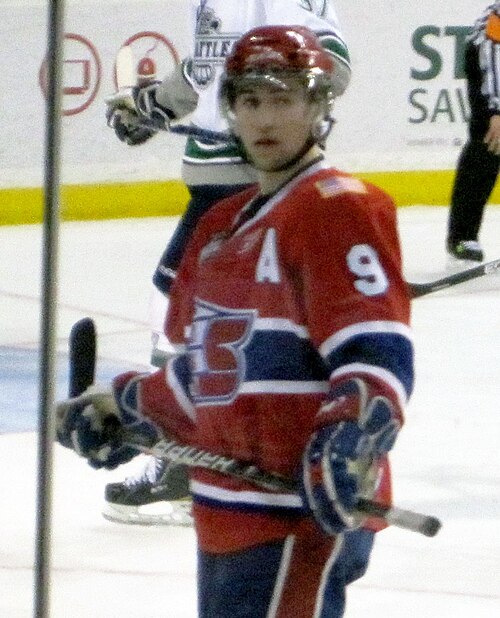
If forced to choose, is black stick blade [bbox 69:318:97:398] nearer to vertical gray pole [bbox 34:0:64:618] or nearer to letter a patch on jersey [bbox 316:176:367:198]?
letter a patch on jersey [bbox 316:176:367:198]

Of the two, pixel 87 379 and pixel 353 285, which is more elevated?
pixel 353 285

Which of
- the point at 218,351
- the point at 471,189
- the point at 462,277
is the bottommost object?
the point at 471,189

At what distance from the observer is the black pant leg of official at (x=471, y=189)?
6.64 meters

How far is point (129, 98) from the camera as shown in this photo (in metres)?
3.34

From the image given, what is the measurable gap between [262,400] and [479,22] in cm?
508

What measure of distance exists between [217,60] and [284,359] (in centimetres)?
171

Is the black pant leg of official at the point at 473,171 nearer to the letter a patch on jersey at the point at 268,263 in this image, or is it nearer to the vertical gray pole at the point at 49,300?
the letter a patch on jersey at the point at 268,263

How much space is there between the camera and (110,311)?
5.72 metres

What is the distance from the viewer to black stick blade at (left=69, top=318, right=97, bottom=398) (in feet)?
5.65

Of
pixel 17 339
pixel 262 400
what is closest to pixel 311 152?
pixel 262 400

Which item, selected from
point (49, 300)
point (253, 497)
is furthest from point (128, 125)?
point (49, 300)

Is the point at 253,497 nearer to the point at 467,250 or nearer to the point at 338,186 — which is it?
the point at 338,186

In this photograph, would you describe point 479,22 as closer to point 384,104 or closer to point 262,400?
point 384,104

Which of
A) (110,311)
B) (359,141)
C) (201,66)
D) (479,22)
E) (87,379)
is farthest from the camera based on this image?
(359,141)
